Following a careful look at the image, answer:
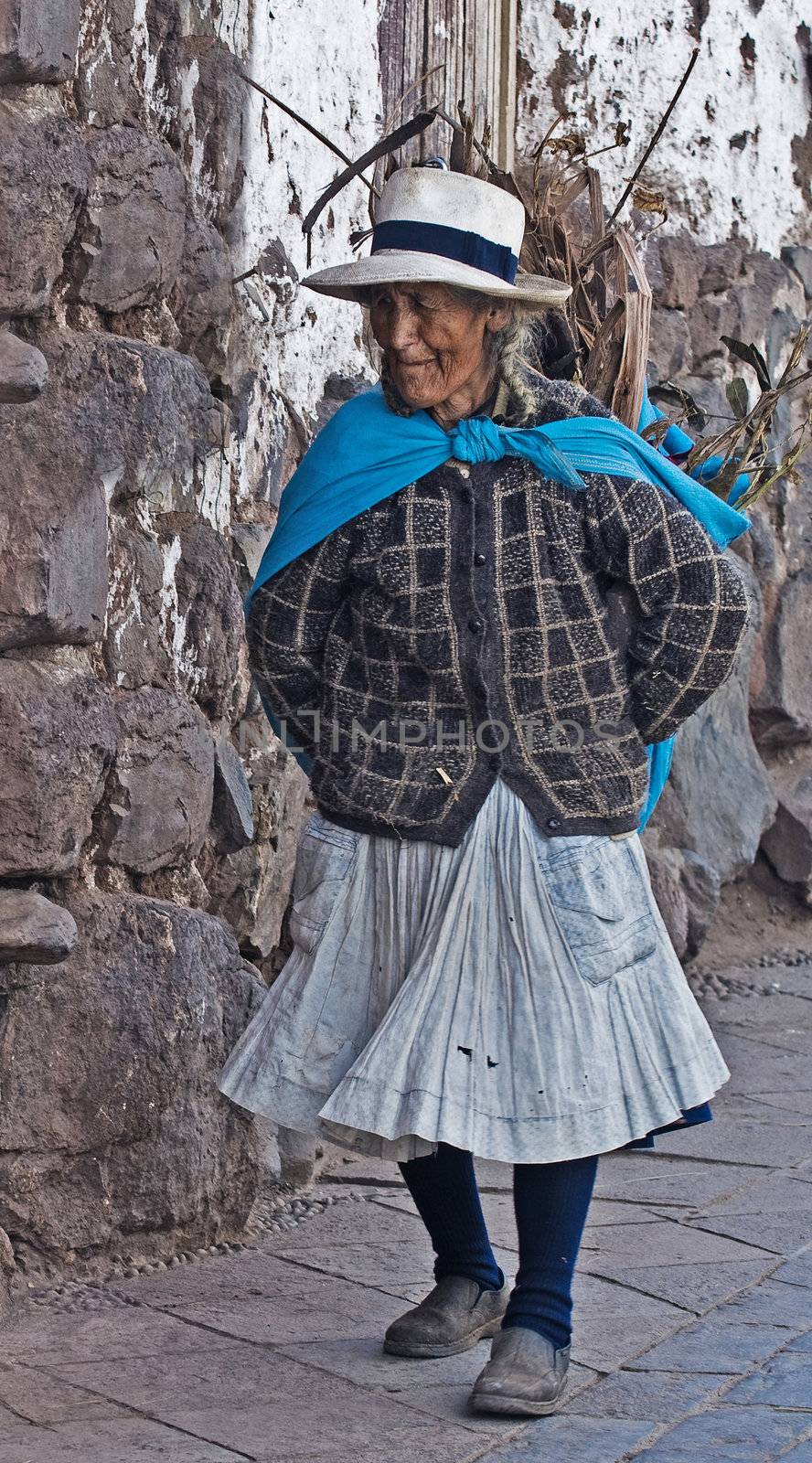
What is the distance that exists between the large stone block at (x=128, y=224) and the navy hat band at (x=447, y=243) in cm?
61

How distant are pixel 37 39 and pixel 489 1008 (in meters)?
1.65

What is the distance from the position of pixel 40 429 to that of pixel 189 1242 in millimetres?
1492

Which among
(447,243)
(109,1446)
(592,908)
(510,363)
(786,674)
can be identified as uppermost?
(447,243)

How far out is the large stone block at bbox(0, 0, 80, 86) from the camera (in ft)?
9.59

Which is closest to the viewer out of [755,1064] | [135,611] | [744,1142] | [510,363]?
[510,363]

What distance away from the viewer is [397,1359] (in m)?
2.98

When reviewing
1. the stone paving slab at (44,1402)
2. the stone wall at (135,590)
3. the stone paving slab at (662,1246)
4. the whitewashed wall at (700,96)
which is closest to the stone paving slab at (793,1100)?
the stone paving slab at (662,1246)

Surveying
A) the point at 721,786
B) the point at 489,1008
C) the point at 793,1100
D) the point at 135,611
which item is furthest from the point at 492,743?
the point at 721,786

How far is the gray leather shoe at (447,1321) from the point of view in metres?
2.97

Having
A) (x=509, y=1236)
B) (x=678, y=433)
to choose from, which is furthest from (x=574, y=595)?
(x=509, y=1236)

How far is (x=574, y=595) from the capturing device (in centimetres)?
281

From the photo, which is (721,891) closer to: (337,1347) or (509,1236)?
(509,1236)

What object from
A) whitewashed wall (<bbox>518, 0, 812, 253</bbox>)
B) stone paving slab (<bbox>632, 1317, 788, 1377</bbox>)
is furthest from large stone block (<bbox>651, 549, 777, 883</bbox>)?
stone paving slab (<bbox>632, 1317, 788, 1377</bbox>)

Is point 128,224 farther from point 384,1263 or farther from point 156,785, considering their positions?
point 384,1263
